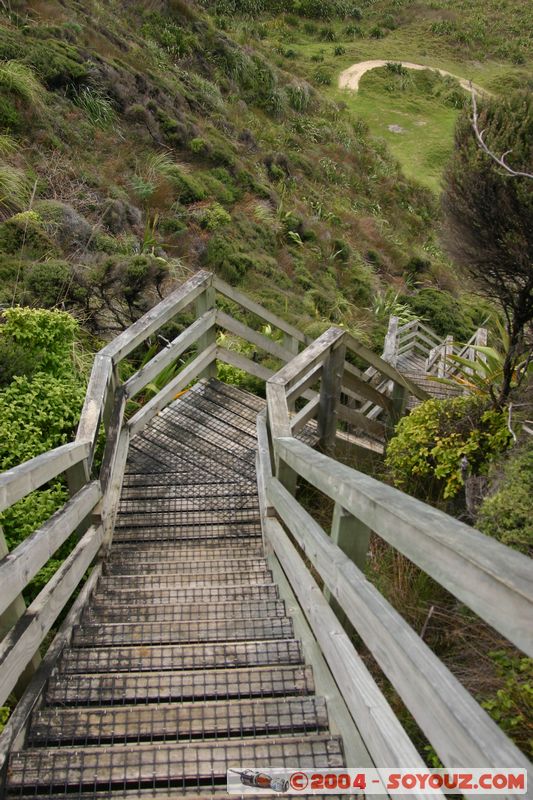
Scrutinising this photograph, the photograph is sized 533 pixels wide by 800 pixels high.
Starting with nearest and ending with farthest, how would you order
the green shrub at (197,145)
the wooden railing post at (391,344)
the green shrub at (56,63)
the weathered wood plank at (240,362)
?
the weathered wood plank at (240,362)
the wooden railing post at (391,344)
the green shrub at (56,63)
the green shrub at (197,145)

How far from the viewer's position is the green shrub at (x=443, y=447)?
474 centimetres

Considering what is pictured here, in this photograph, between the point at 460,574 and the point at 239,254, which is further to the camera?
the point at 239,254

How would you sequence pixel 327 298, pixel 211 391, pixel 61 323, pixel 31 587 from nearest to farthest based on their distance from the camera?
pixel 31 587, pixel 61 323, pixel 211 391, pixel 327 298

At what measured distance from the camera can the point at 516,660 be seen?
8.07ft

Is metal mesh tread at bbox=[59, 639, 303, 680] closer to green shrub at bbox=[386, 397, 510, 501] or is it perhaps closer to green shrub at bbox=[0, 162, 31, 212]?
green shrub at bbox=[386, 397, 510, 501]

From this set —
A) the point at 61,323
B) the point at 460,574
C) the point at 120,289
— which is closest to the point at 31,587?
the point at 61,323

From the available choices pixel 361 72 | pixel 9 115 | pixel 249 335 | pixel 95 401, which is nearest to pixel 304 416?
pixel 249 335

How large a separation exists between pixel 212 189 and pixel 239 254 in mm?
2865

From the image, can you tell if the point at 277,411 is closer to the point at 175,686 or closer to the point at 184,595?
the point at 184,595

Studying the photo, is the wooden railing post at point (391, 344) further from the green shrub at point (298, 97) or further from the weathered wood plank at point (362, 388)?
the green shrub at point (298, 97)

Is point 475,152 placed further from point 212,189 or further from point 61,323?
point 212,189

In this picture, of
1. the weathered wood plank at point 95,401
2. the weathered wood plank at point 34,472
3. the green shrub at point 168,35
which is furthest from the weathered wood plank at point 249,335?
the green shrub at point 168,35

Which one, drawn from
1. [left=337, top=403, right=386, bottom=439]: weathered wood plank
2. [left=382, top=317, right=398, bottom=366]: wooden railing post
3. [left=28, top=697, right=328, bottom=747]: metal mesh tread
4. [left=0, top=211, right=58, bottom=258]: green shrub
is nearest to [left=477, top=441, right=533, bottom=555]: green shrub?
[left=28, top=697, right=328, bottom=747]: metal mesh tread

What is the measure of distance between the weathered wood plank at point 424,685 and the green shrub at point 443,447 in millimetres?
3046
